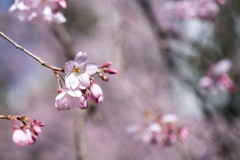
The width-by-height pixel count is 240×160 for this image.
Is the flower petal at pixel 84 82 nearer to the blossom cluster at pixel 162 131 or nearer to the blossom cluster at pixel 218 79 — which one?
the blossom cluster at pixel 162 131

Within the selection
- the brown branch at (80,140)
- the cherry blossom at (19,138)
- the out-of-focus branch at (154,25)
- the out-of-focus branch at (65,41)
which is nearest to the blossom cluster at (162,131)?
the brown branch at (80,140)

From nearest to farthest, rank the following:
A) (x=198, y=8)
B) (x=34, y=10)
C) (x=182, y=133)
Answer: (x=34, y=10) → (x=182, y=133) → (x=198, y=8)

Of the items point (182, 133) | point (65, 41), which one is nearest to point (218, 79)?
point (182, 133)

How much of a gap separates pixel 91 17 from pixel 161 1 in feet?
8.10

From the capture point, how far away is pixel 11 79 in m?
8.95

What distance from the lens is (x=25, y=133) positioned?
1.00 metres

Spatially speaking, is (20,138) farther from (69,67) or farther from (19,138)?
(69,67)

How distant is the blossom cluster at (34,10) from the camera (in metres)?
1.27

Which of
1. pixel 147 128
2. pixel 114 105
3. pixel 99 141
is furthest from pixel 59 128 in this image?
pixel 147 128

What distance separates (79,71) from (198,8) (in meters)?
2.19

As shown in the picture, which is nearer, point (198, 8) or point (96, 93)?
point (96, 93)

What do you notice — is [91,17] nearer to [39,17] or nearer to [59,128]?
[59,128]

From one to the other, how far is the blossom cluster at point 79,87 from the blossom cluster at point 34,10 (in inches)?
15.1

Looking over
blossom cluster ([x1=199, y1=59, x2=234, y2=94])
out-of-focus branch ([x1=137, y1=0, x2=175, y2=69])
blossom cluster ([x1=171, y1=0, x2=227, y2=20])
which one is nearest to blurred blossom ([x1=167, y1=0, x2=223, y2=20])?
blossom cluster ([x1=171, y1=0, x2=227, y2=20])
